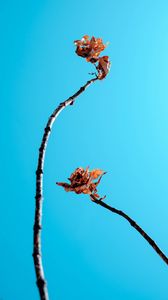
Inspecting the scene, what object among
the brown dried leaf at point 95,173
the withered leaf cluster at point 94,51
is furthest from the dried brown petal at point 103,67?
the brown dried leaf at point 95,173

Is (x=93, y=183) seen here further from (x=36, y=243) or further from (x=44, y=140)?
(x=36, y=243)

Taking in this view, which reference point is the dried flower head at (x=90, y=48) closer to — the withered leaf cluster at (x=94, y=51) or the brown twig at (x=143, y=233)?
the withered leaf cluster at (x=94, y=51)

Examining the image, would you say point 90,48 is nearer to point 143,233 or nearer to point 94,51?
point 94,51

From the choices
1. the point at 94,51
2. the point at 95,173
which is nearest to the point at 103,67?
the point at 94,51

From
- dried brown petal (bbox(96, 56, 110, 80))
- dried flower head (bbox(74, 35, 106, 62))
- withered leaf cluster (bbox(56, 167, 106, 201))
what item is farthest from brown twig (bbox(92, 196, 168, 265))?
dried flower head (bbox(74, 35, 106, 62))

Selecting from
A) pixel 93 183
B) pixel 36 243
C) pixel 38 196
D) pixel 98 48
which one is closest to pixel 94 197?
pixel 93 183

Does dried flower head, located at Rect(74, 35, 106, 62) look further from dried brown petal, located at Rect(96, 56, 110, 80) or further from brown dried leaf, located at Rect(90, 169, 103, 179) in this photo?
brown dried leaf, located at Rect(90, 169, 103, 179)
